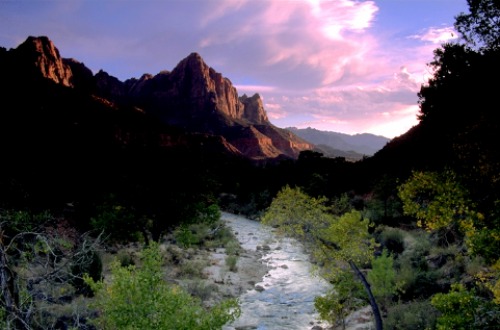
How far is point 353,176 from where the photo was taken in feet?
190

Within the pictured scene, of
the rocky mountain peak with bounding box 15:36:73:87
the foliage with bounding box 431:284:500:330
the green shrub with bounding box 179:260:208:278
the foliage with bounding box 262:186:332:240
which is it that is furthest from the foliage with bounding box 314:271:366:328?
the rocky mountain peak with bounding box 15:36:73:87

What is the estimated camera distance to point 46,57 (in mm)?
101000

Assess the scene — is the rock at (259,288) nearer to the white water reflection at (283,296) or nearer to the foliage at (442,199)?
the white water reflection at (283,296)

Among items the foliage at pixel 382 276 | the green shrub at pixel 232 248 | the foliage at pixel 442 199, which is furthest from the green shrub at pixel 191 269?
the foliage at pixel 442 199

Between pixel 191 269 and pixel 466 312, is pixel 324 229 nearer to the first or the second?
pixel 466 312

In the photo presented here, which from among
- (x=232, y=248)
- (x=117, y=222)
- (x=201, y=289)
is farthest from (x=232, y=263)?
(x=117, y=222)

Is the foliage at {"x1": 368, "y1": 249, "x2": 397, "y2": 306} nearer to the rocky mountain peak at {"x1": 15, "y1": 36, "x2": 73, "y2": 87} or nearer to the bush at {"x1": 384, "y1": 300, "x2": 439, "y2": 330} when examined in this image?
the bush at {"x1": 384, "y1": 300, "x2": 439, "y2": 330}

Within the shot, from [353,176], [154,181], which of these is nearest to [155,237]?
[154,181]

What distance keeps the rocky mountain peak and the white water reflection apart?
93.0 metres

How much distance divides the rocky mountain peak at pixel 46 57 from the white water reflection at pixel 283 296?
93.0 meters

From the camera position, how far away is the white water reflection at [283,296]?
53.0 ft

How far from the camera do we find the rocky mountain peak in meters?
95.6

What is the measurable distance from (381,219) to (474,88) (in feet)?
91.1

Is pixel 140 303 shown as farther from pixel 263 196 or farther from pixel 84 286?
pixel 263 196
